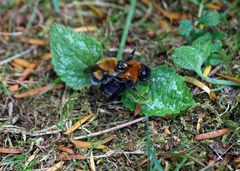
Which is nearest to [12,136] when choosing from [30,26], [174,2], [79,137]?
[79,137]

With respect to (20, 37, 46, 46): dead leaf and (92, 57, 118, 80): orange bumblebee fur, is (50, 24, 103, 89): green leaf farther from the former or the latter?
(20, 37, 46, 46): dead leaf

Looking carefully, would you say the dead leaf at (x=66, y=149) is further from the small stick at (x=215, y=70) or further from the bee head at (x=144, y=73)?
the small stick at (x=215, y=70)

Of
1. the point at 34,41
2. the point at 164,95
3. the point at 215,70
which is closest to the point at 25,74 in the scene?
the point at 34,41

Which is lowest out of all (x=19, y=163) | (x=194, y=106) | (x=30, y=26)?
(x=19, y=163)

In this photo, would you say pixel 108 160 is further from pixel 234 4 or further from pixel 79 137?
pixel 234 4

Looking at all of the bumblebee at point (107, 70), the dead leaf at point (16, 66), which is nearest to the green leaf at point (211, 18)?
the bumblebee at point (107, 70)
